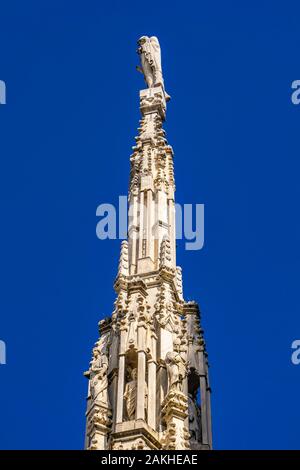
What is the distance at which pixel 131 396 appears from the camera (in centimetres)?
2317

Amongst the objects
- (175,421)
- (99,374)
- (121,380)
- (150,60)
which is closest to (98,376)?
(99,374)

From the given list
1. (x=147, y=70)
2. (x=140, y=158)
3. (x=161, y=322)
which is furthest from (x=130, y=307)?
(x=147, y=70)

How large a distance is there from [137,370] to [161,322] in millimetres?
1484

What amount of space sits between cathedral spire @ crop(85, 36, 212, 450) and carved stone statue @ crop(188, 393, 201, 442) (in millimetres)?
27

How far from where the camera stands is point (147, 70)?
34062 millimetres

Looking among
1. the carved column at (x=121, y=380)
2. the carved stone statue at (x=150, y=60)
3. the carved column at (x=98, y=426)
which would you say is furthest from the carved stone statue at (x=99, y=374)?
the carved stone statue at (x=150, y=60)

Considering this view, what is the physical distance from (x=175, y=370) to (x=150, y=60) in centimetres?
1354

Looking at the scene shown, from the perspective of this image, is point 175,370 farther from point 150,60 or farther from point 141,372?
point 150,60

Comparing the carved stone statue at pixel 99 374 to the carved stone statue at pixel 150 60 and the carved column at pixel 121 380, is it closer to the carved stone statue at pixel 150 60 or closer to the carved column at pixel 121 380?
the carved column at pixel 121 380

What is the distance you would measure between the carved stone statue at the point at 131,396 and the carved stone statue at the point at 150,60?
12.2m

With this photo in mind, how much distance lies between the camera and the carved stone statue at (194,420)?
78.8ft
